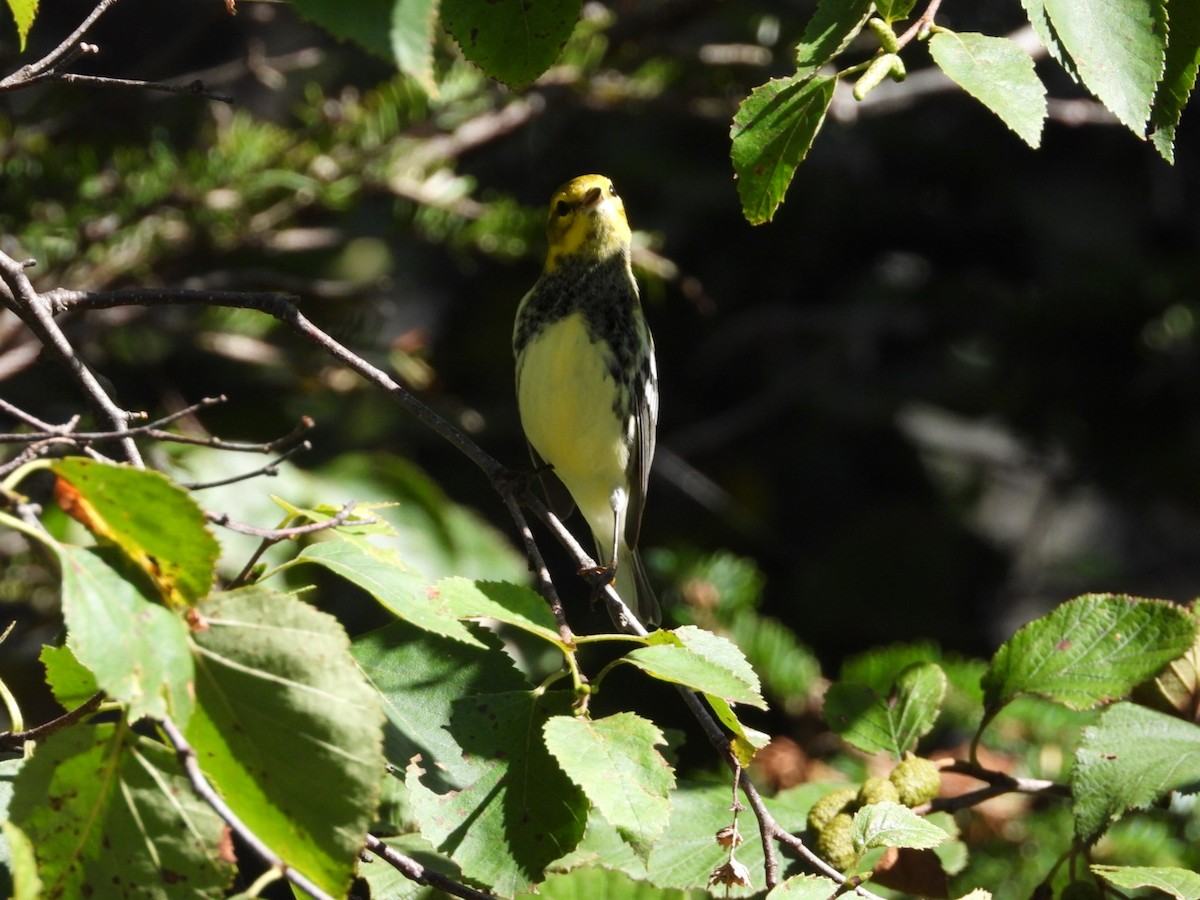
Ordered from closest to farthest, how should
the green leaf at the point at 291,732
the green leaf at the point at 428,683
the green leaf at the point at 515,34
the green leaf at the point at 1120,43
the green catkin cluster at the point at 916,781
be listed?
1. the green leaf at the point at 291,732
2. the green leaf at the point at 1120,43
3. the green leaf at the point at 428,683
4. the green leaf at the point at 515,34
5. the green catkin cluster at the point at 916,781

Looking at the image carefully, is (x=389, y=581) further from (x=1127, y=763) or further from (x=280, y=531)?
(x=1127, y=763)

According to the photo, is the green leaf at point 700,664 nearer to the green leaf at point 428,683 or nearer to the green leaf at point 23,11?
the green leaf at point 428,683

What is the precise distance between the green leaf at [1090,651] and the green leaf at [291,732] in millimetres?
806

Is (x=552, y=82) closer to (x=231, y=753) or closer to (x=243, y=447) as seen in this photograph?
(x=243, y=447)

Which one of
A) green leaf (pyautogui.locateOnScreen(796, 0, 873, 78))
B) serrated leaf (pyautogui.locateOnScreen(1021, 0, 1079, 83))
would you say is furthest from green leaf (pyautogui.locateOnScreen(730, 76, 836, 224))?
serrated leaf (pyautogui.locateOnScreen(1021, 0, 1079, 83))

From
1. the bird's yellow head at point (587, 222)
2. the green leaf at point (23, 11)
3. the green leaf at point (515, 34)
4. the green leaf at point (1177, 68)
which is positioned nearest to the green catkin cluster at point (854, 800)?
the green leaf at point (1177, 68)

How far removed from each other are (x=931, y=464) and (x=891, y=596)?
3.27 ft

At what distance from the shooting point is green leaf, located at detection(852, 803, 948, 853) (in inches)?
41.1

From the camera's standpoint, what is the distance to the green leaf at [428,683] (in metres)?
1.09

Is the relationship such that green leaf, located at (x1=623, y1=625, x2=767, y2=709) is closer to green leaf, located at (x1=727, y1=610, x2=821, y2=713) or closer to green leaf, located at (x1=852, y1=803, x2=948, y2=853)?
green leaf, located at (x1=852, y1=803, x2=948, y2=853)

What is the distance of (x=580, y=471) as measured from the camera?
2.40m

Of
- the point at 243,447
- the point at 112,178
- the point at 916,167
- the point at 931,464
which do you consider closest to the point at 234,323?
the point at 112,178

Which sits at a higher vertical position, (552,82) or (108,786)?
(552,82)

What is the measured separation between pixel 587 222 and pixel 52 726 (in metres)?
1.45
